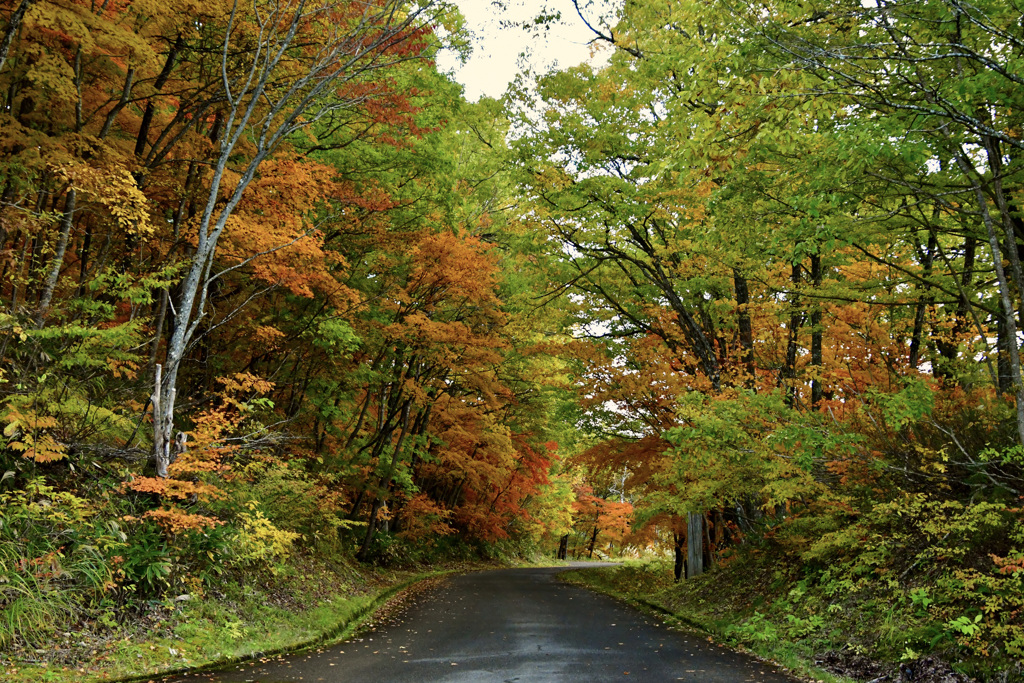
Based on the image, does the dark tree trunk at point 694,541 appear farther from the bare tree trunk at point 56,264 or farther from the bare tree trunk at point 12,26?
the bare tree trunk at point 12,26

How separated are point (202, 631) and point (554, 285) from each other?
31.1 ft

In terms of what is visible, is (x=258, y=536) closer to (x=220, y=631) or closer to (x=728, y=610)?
(x=220, y=631)

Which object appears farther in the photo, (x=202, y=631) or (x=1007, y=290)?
(x=202, y=631)

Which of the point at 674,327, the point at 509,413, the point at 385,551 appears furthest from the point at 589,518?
the point at 674,327

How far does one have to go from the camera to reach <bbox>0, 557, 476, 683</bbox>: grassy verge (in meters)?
6.08

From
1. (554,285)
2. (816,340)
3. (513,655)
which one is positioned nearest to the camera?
(513,655)

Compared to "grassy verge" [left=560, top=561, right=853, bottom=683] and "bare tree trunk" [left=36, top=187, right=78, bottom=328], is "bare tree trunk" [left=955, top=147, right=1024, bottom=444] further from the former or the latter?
"bare tree trunk" [left=36, top=187, right=78, bottom=328]

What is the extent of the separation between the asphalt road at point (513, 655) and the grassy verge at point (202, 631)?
1.60 ft

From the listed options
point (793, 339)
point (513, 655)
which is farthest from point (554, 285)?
point (513, 655)

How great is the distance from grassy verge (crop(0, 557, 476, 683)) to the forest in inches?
7.7

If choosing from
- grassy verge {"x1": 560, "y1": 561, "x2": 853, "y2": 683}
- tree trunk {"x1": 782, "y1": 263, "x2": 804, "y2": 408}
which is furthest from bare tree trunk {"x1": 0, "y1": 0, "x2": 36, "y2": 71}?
tree trunk {"x1": 782, "y1": 263, "x2": 804, "y2": 408}

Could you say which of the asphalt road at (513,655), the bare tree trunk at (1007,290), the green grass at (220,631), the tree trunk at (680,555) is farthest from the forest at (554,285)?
the tree trunk at (680,555)

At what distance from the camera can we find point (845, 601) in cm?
863

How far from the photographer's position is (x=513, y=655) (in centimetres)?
802
